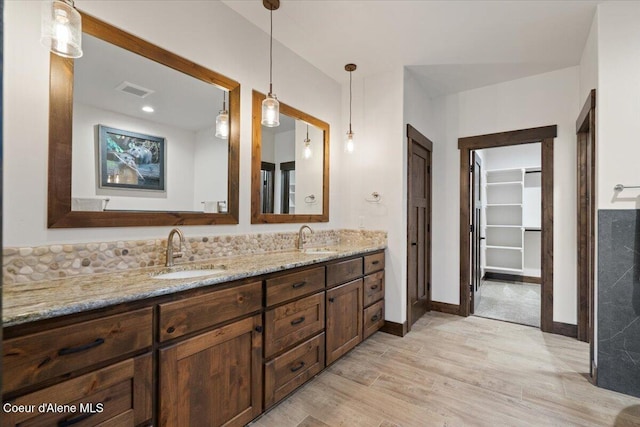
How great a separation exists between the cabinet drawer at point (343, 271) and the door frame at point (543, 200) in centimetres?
174

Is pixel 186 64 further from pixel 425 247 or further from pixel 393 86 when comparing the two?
pixel 425 247

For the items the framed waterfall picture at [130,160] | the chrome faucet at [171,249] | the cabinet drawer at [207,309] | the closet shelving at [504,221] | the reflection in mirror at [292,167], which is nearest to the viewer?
the cabinet drawer at [207,309]

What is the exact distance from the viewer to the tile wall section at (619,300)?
2.22 metres

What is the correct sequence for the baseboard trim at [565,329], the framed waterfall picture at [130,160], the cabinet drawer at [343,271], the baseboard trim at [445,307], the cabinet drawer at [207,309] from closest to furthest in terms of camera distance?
the cabinet drawer at [207,309] < the framed waterfall picture at [130,160] < the cabinet drawer at [343,271] < the baseboard trim at [565,329] < the baseboard trim at [445,307]

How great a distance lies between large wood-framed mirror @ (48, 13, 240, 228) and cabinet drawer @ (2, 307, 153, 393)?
26.6 inches

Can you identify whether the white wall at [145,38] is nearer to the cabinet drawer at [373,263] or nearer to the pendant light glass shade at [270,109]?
the pendant light glass shade at [270,109]

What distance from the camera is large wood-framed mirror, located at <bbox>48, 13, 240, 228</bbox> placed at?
1609mm

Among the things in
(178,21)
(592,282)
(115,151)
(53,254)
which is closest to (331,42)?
(178,21)

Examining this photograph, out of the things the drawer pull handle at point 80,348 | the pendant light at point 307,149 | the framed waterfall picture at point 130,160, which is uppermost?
the pendant light at point 307,149

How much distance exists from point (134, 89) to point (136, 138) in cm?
29

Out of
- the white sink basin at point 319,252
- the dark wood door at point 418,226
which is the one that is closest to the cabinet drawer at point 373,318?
the dark wood door at point 418,226

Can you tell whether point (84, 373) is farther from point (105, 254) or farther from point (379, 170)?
point (379, 170)

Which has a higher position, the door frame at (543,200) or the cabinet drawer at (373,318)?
the door frame at (543,200)

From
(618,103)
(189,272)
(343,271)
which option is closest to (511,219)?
(618,103)
